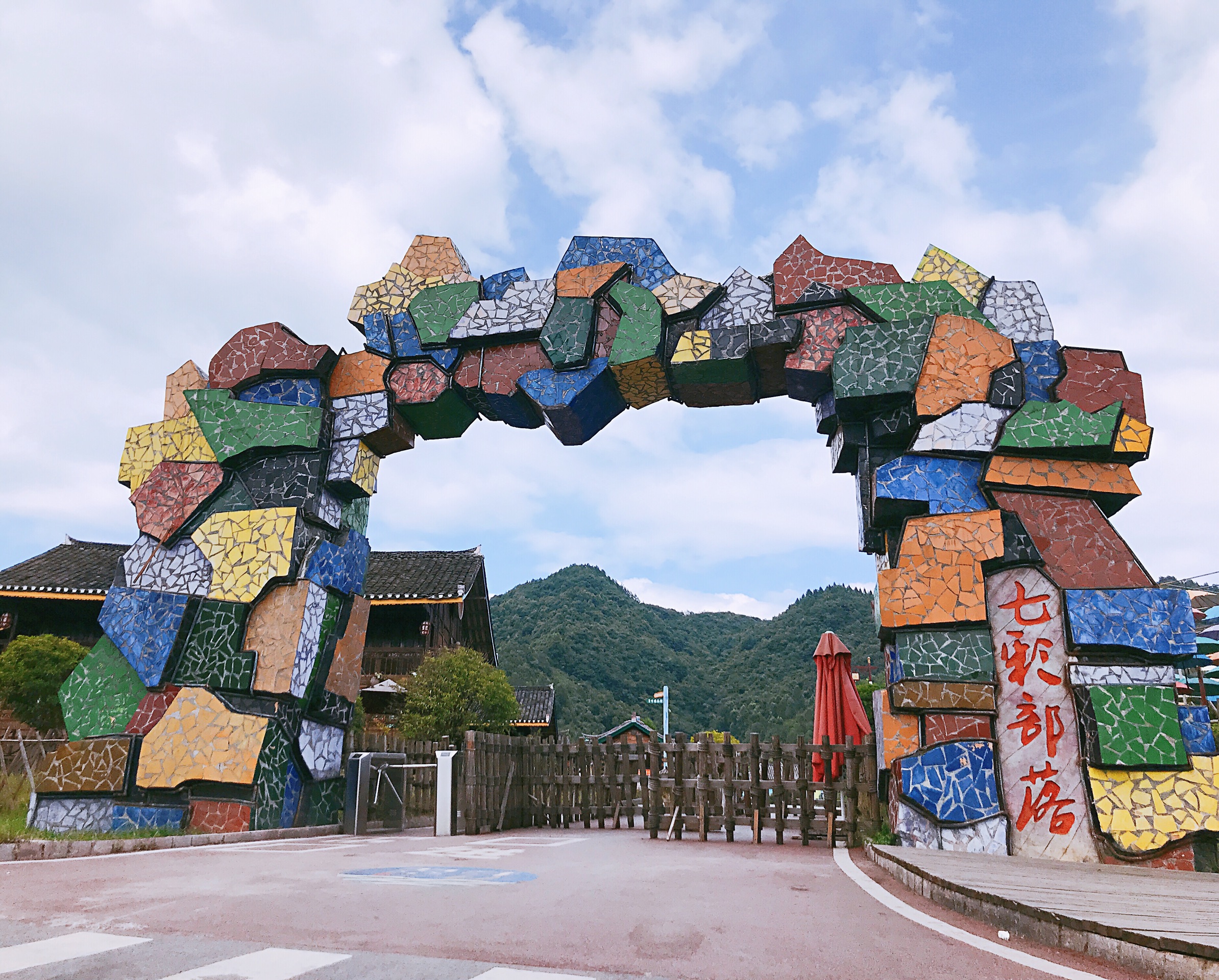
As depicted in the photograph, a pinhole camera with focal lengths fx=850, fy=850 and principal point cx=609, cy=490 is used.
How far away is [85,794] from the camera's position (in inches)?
311

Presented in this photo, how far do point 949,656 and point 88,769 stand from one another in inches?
307

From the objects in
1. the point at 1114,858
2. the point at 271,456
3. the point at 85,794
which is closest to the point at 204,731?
the point at 85,794

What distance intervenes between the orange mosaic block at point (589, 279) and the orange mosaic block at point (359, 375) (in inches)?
84.5

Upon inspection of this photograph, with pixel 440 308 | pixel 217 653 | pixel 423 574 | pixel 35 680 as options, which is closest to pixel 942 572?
pixel 440 308

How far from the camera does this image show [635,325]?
872cm

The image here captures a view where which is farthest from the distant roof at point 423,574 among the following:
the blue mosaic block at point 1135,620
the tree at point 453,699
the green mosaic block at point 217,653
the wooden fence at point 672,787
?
the blue mosaic block at point 1135,620

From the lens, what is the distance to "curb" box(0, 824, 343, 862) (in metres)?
6.04

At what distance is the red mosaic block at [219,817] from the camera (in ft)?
25.4

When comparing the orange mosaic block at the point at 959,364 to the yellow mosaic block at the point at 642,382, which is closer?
the orange mosaic block at the point at 959,364

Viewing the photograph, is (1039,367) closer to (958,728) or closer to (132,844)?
(958,728)

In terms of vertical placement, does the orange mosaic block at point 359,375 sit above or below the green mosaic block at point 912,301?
below

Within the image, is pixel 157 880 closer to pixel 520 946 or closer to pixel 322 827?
pixel 520 946

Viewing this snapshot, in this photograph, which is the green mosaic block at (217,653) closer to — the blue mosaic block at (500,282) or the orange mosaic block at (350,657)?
the orange mosaic block at (350,657)

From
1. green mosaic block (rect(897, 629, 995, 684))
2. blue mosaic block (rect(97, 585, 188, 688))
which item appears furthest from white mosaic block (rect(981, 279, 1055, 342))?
blue mosaic block (rect(97, 585, 188, 688))
